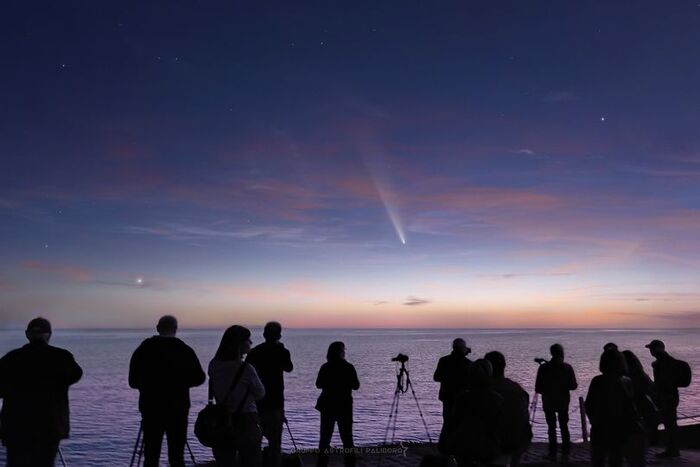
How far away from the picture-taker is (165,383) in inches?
303

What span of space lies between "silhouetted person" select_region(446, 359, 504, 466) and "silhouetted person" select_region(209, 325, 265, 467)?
259 cm

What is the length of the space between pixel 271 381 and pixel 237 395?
80.4 inches

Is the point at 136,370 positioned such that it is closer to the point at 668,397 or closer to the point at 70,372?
the point at 70,372

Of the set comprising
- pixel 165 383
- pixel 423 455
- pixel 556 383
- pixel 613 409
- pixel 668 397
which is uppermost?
pixel 165 383

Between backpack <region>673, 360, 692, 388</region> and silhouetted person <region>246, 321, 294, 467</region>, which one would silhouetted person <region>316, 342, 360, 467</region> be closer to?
silhouetted person <region>246, 321, 294, 467</region>

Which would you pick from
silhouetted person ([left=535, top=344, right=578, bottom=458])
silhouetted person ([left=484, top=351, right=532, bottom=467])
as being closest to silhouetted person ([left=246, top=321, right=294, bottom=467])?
silhouetted person ([left=484, top=351, right=532, bottom=467])

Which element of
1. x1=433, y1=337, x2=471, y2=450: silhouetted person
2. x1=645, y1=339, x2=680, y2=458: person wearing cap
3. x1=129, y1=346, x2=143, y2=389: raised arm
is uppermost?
Answer: x1=129, y1=346, x2=143, y2=389: raised arm

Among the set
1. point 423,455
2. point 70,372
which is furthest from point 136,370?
point 423,455

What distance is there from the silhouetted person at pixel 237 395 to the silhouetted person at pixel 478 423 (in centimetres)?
259

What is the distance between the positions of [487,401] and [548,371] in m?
Result: 6.75

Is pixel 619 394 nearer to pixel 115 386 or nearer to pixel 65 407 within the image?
pixel 65 407

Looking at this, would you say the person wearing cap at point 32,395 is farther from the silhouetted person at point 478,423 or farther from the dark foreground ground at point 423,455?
the dark foreground ground at point 423,455

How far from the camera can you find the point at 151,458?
310 inches

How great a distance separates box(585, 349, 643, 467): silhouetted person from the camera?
26.3 ft
